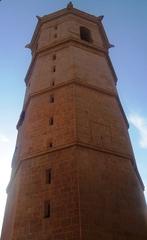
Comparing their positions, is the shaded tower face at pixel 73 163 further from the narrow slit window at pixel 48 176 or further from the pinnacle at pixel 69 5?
the pinnacle at pixel 69 5

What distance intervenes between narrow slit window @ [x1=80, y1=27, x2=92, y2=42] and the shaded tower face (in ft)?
11.6

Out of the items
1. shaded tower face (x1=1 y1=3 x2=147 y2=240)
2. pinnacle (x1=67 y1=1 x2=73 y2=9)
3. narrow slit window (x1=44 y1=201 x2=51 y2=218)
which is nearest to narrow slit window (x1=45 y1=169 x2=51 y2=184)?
shaded tower face (x1=1 y1=3 x2=147 y2=240)

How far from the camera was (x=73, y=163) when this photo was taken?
12.5 m

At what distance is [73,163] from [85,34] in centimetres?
1436

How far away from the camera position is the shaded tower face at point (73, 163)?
36.2 ft

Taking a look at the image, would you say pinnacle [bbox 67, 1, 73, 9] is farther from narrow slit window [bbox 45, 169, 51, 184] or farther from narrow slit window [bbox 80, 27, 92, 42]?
narrow slit window [bbox 45, 169, 51, 184]

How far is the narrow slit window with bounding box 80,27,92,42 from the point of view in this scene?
938 inches

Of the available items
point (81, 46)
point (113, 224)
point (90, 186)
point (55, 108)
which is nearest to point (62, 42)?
point (81, 46)

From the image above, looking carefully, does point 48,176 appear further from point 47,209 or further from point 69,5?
point 69,5

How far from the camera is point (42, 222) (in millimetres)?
11094

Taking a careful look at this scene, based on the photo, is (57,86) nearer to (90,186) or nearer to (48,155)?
(48,155)

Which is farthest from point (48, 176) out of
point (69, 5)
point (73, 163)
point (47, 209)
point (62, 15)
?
point (69, 5)

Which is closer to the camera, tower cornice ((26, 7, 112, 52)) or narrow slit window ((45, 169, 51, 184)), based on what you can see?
narrow slit window ((45, 169, 51, 184))

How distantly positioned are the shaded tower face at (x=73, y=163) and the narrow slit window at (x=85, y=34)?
3.55m
